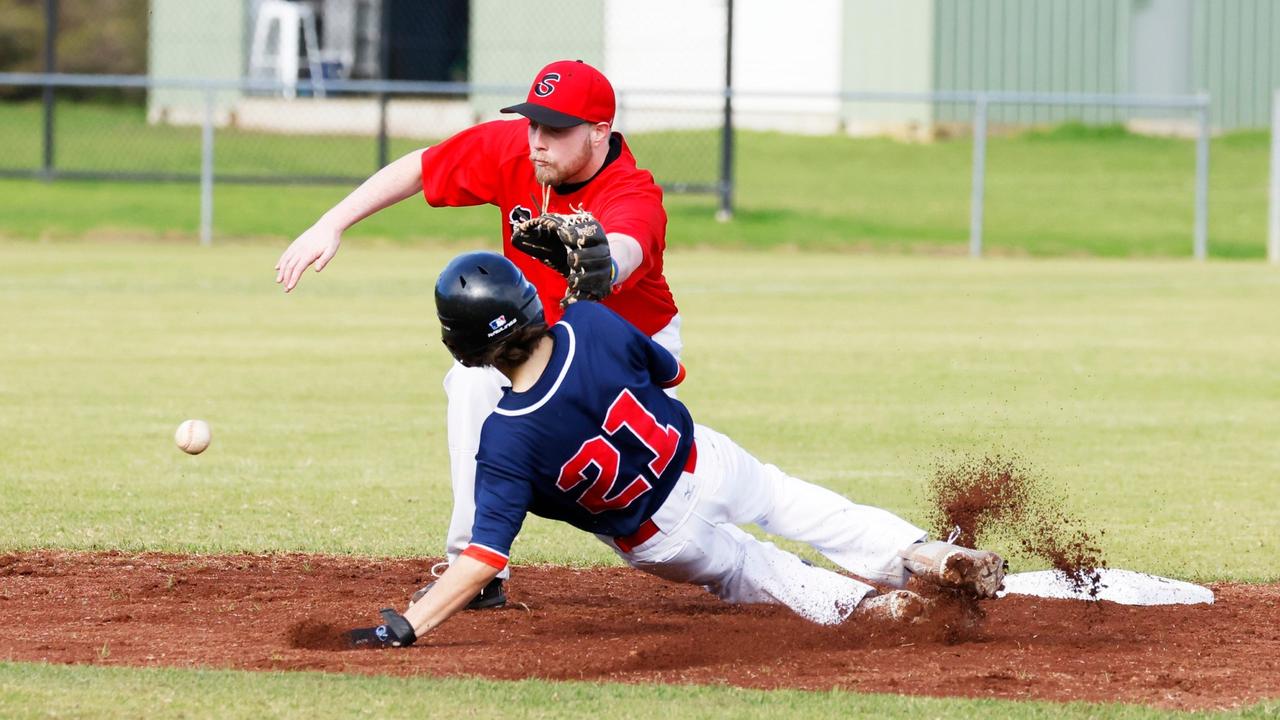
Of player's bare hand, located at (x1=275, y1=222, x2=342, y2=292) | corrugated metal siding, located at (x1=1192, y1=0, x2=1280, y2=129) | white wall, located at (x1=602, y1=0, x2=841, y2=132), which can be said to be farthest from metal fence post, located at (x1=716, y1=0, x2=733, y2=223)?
player's bare hand, located at (x1=275, y1=222, x2=342, y2=292)

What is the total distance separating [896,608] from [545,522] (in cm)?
285

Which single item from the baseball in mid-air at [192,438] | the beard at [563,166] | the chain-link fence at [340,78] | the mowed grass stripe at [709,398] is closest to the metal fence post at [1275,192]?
the mowed grass stripe at [709,398]

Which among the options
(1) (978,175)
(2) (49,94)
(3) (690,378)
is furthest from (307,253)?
(2) (49,94)

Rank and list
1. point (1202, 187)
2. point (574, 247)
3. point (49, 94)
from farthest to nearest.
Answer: point (49, 94) → point (1202, 187) → point (574, 247)

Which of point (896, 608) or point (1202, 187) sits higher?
point (1202, 187)

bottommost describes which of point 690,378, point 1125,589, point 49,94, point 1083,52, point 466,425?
point 1125,589

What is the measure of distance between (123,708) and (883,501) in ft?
14.5

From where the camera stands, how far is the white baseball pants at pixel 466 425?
5930mm

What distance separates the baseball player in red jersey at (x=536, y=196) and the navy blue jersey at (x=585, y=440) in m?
0.21

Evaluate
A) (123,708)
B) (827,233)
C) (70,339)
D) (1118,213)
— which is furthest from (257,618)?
(1118,213)

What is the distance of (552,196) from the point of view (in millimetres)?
5977

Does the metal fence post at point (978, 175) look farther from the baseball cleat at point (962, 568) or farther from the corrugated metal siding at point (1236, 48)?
the baseball cleat at point (962, 568)

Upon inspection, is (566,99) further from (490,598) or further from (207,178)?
(207,178)

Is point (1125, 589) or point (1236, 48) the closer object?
point (1125, 589)
